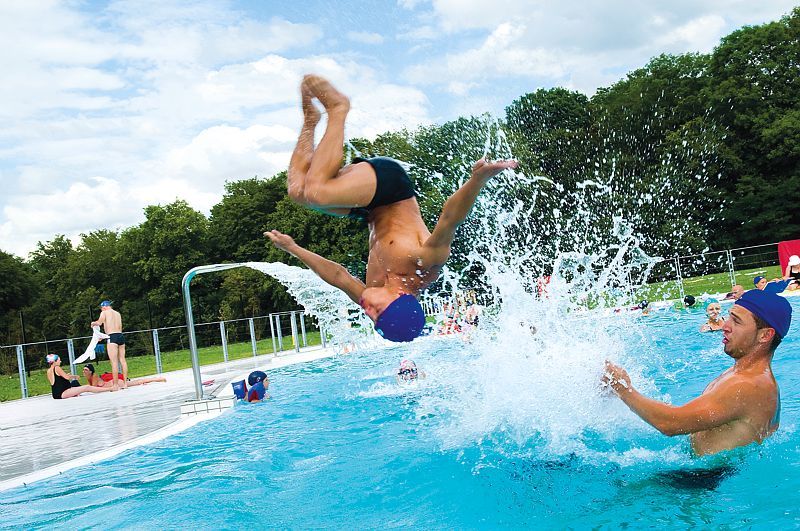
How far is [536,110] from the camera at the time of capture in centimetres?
4047

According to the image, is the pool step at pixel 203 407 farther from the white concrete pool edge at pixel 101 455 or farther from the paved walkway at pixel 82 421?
the white concrete pool edge at pixel 101 455

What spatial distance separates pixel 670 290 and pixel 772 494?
773 inches

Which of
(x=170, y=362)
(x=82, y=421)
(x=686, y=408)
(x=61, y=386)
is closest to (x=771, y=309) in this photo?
(x=686, y=408)

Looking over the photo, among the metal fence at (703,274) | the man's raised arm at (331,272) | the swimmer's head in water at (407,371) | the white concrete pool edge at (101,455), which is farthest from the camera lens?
the metal fence at (703,274)

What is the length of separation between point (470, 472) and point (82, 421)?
7766 mm

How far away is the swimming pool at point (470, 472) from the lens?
431cm

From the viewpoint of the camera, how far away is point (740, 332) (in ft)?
13.4

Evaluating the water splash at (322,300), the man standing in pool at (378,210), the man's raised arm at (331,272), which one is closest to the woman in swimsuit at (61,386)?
the water splash at (322,300)

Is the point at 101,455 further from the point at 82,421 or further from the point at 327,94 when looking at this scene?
the point at 327,94

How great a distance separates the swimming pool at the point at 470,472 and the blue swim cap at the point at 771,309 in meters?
0.85

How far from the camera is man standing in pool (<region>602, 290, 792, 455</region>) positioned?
158 inches

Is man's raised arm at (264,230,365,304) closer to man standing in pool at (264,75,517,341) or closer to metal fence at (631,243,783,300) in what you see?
man standing in pool at (264,75,517,341)

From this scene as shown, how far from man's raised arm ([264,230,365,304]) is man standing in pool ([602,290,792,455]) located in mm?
2114

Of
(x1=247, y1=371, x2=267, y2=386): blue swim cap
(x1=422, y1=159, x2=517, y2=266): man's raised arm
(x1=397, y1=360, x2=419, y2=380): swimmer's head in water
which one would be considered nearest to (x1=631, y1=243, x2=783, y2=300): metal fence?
(x1=397, y1=360, x2=419, y2=380): swimmer's head in water
